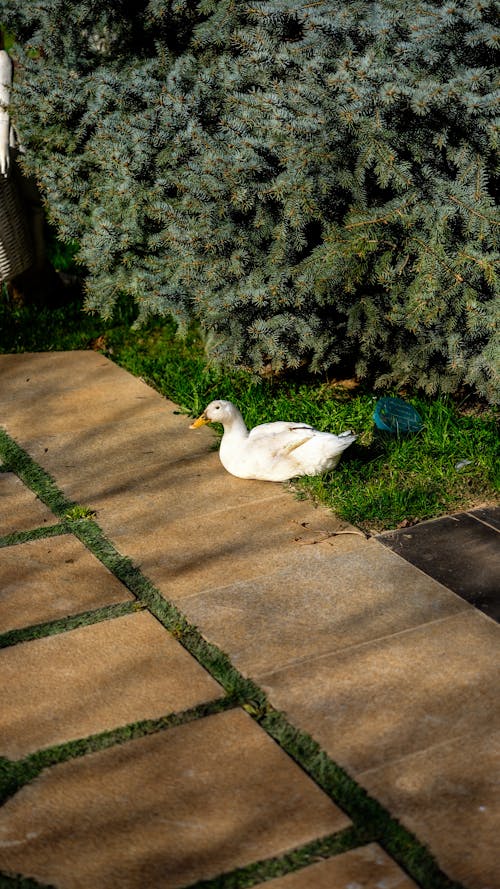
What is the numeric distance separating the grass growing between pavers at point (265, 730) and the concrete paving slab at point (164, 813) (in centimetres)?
3

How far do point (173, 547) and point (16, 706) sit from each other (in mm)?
1093

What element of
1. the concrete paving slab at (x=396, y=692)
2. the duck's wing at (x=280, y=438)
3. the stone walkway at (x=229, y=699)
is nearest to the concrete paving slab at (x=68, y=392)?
the stone walkway at (x=229, y=699)

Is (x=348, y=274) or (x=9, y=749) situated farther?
(x=348, y=274)

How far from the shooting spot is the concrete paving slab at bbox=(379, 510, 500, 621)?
11.3 ft

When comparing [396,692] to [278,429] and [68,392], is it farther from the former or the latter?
[68,392]

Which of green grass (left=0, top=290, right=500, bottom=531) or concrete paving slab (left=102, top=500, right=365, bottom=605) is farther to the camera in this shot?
green grass (left=0, top=290, right=500, bottom=531)

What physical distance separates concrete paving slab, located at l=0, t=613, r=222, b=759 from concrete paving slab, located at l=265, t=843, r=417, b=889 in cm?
71

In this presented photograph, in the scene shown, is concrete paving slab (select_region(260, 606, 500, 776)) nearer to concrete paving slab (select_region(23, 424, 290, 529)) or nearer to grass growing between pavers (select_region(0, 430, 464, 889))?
grass growing between pavers (select_region(0, 430, 464, 889))

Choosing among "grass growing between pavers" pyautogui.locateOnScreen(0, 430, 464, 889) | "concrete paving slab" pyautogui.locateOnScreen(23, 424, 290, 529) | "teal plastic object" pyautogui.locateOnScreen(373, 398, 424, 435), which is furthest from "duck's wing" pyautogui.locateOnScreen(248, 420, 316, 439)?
"grass growing between pavers" pyautogui.locateOnScreen(0, 430, 464, 889)

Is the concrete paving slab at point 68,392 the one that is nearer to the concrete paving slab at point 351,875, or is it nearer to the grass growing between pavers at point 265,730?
the grass growing between pavers at point 265,730

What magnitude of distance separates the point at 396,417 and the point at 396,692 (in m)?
2.02

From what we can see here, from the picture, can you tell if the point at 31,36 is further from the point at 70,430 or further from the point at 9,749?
the point at 9,749

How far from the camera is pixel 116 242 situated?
5.13 m

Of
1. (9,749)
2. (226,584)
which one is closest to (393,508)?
(226,584)
